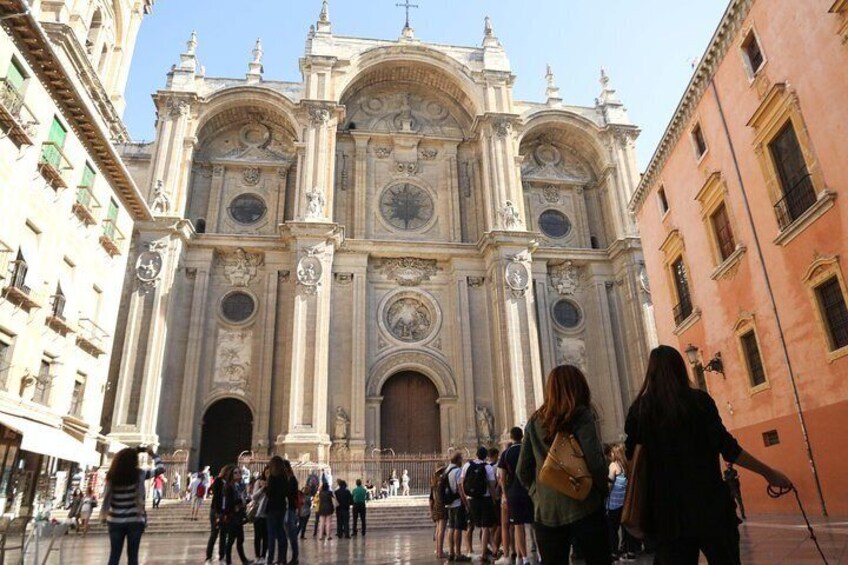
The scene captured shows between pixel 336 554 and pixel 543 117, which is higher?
pixel 543 117

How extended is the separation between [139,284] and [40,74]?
1118 cm

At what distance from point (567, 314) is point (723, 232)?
45.1 ft

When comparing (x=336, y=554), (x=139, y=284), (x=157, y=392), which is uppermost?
(x=139, y=284)

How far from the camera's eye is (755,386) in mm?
13266

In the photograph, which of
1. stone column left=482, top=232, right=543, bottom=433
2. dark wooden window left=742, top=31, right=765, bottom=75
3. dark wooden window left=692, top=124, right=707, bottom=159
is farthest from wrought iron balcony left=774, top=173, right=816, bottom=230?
stone column left=482, top=232, right=543, bottom=433

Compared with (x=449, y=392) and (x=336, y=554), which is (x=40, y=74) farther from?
(x=449, y=392)

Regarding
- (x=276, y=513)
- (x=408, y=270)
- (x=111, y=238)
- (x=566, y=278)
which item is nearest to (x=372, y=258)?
(x=408, y=270)

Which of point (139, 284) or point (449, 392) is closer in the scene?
point (139, 284)

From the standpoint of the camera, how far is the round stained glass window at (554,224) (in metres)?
29.9

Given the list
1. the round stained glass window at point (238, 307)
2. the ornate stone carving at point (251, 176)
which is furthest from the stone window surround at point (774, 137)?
the ornate stone carving at point (251, 176)

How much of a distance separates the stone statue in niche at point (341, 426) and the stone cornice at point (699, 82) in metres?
14.2

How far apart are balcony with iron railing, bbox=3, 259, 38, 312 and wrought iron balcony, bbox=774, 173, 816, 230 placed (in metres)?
16.4

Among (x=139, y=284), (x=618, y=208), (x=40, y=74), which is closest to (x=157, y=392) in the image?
(x=139, y=284)

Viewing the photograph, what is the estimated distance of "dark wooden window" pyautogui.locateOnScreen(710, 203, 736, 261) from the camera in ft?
46.8
